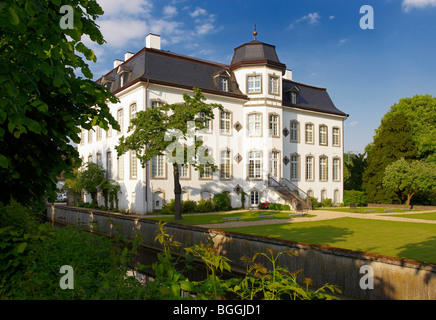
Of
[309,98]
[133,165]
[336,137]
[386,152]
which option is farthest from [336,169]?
[133,165]

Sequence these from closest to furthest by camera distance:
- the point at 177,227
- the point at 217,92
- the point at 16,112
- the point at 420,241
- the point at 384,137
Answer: the point at 16,112 < the point at 177,227 < the point at 420,241 < the point at 217,92 < the point at 384,137

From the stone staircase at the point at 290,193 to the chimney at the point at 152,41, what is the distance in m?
14.1

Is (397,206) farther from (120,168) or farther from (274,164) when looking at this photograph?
(120,168)

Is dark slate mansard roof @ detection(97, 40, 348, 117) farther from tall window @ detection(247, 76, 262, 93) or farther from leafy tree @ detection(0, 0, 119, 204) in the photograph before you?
leafy tree @ detection(0, 0, 119, 204)

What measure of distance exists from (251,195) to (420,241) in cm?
1719

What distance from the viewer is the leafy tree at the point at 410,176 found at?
29312 millimetres

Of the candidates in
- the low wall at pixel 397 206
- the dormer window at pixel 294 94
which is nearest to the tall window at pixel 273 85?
the dormer window at pixel 294 94

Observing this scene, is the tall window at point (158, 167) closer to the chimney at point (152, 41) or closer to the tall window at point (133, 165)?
the tall window at point (133, 165)

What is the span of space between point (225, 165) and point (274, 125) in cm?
573

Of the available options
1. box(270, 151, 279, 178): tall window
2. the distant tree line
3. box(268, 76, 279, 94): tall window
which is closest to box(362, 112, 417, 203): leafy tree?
the distant tree line

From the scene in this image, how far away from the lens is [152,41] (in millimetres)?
28609

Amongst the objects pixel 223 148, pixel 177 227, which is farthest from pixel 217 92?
pixel 177 227
